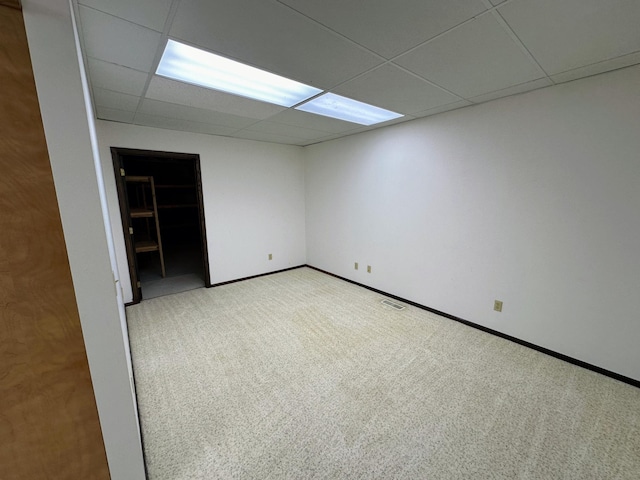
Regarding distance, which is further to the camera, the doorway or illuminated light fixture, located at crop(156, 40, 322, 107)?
the doorway

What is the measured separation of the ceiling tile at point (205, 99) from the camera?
1.97 m

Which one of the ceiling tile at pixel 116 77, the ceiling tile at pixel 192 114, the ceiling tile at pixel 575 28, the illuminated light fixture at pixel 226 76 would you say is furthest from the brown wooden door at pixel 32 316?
the ceiling tile at pixel 575 28

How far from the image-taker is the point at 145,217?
429 cm

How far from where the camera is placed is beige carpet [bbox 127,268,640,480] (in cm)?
137

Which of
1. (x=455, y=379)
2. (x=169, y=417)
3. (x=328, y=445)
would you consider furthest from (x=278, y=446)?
(x=455, y=379)

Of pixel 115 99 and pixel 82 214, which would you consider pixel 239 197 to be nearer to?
pixel 115 99

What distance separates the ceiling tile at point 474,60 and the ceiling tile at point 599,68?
0.21 meters

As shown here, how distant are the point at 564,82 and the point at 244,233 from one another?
4052 mm

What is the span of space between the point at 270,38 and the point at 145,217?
160 inches

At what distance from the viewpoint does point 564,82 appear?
6.46ft

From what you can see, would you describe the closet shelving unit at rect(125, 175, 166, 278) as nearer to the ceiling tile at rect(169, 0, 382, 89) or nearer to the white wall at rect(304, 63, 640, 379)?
the ceiling tile at rect(169, 0, 382, 89)

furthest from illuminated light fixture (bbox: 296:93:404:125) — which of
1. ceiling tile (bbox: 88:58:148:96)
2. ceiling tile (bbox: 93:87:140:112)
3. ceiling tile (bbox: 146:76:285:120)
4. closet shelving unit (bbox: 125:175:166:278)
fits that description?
closet shelving unit (bbox: 125:175:166:278)

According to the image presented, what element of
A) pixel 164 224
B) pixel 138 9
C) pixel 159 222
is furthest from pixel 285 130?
pixel 164 224

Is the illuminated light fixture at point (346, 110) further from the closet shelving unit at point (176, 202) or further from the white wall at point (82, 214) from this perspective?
the closet shelving unit at point (176, 202)
